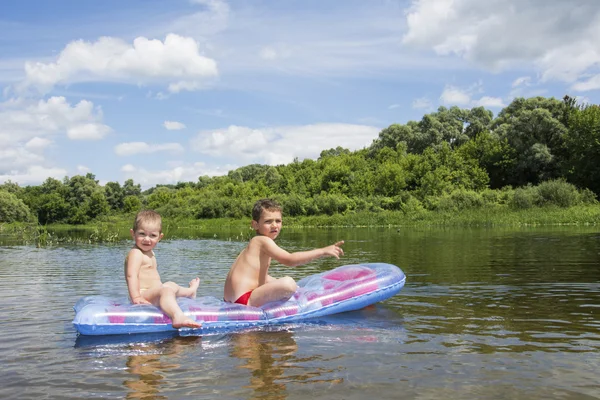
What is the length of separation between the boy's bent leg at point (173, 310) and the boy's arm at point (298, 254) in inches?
43.0

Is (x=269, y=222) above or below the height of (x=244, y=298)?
above

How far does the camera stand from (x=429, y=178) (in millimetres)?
52594

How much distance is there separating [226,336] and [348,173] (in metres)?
55.4

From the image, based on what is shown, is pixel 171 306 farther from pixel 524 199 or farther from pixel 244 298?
pixel 524 199

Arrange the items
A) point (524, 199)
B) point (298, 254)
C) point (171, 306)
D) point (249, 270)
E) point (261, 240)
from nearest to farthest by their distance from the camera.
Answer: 1. point (171, 306)
2. point (298, 254)
3. point (261, 240)
4. point (249, 270)
5. point (524, 199)

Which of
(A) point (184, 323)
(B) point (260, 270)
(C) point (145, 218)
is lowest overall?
(A) point (184, 323)

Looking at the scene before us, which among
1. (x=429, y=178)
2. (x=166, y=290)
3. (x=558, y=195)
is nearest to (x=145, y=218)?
(x=166, y=290)

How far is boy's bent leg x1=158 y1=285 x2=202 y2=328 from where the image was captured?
5.80 metres

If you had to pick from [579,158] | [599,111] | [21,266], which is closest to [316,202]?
[579,158]

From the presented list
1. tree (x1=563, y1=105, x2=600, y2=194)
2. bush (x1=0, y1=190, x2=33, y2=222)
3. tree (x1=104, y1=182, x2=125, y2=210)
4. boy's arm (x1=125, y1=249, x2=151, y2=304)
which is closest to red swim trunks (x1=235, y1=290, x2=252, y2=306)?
boy's arm (x1=125, y1=249, x2=151, y2=304)

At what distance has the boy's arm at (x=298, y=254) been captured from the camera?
224 inches

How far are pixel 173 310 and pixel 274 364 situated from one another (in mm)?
1631

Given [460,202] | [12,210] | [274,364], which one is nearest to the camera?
[274,364]

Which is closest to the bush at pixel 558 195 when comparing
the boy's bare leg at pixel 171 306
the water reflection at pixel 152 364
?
the boy's bare leg at pixel 171 306
